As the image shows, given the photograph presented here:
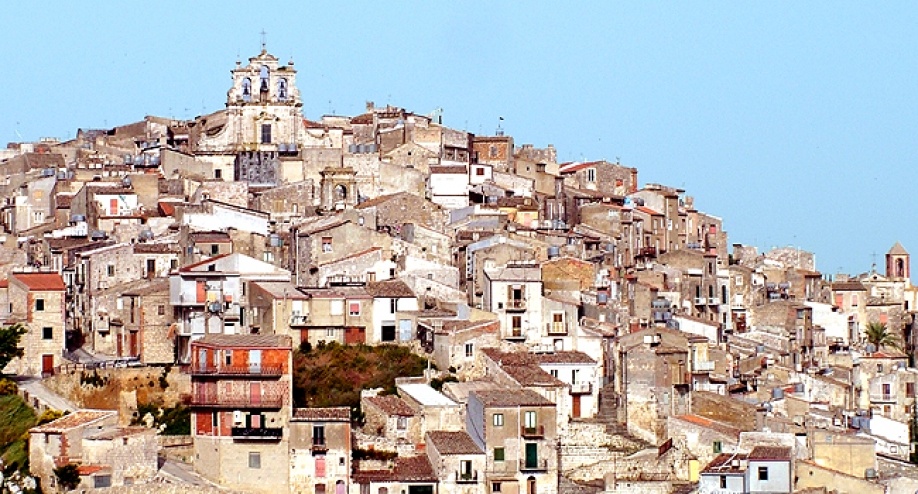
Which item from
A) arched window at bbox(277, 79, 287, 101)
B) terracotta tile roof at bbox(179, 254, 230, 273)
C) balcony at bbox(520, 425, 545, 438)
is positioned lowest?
balcony at bbox(520, 425, 545, 438)

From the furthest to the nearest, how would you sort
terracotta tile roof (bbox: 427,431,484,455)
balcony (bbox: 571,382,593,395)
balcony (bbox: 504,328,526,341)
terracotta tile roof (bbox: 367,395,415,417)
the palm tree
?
the palm tree
balcony (bbox: 504,328,526,341)
balcony (bbox: 571,382,593,395)
terracotta tile roof (bbox: 367,395,415,417)
terracotta tile roof (bbox: 427,431,484,455)

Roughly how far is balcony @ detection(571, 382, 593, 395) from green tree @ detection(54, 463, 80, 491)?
44.9 feet

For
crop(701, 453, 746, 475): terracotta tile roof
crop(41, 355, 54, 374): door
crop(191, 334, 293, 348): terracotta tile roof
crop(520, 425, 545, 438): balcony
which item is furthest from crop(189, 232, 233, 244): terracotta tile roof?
crop(701, 453, 746, 475): terracotta tile roof

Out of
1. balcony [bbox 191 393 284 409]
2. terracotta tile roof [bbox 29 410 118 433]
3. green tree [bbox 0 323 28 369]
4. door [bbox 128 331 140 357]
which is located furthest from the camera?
door [bbox 128 331 140 357]

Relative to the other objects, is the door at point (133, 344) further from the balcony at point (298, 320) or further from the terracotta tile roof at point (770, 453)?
the terracotta tile roof at point (770, 453)

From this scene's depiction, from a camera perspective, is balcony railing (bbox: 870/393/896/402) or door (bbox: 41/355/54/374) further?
balcony railing (bbox: 870/393/896/402)

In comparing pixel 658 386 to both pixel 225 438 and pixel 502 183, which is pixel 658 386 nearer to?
pixel 225 438

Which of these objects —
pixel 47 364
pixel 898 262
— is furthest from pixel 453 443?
pixel 898 262

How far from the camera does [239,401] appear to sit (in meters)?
62.5

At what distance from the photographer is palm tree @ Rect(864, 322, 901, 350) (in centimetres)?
8962

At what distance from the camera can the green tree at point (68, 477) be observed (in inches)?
2402

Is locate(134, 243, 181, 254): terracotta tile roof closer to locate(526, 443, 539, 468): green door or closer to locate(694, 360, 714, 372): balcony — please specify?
locate(694, 360, 714, 372): balcony

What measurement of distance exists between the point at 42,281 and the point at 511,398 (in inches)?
630

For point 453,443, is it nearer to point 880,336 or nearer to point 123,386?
point 123,386
